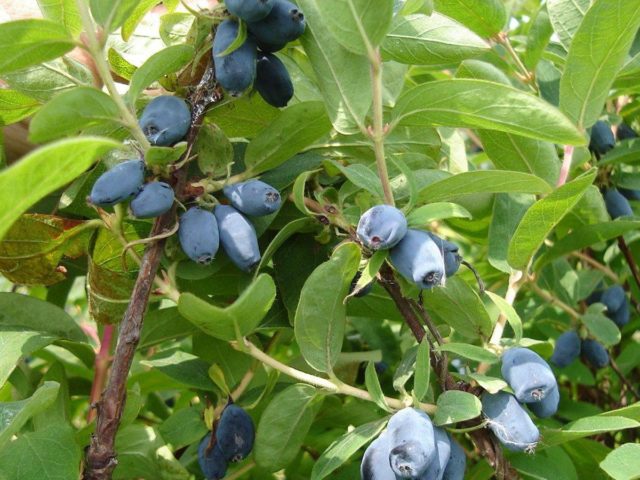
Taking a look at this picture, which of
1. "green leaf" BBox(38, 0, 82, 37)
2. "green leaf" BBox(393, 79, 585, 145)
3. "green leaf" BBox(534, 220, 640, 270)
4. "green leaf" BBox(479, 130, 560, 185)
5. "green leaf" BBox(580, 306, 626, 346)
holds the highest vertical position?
"green leaf" BBox(38, 0, 82, 37)

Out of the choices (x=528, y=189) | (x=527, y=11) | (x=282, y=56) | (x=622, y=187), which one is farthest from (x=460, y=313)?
(x=527, y=11)

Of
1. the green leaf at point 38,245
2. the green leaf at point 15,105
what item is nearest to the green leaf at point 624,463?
the green leaf at point 38,245

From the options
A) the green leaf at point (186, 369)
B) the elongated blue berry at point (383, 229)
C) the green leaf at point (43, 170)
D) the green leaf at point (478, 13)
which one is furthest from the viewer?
the green leaf at point (478, 13)

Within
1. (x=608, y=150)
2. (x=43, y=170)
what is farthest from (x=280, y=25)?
(x=608, y=150)

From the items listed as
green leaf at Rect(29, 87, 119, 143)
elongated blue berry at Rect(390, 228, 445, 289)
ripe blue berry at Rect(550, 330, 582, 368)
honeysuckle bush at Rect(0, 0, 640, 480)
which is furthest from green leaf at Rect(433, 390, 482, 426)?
ripe blue berry at Rect(550, 330, 582, 368)

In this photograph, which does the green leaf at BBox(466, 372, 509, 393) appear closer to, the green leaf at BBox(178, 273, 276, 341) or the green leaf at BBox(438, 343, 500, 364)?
the green leaf at BBox(438, 343, 500, 364)

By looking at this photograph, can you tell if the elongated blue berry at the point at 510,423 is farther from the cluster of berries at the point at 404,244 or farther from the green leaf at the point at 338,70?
the green leaf at the point at 338,70

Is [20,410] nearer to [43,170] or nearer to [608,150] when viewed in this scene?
[43,170]
